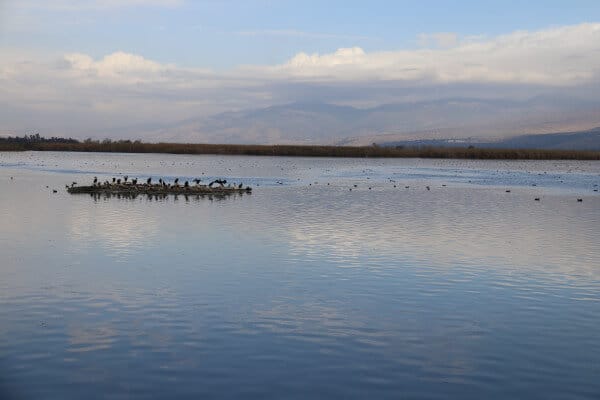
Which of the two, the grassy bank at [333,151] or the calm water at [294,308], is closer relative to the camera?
the calm water at [294,308]

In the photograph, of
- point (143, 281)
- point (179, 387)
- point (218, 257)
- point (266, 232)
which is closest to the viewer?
point (179, 387)

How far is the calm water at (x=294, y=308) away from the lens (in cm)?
1062

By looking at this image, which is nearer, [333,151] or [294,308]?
[294,308]

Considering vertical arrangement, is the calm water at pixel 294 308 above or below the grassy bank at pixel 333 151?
below

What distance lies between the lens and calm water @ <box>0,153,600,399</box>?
1062cm

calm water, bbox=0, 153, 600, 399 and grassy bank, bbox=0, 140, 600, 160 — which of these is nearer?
calm water, bbox=0, 153, 600, 399

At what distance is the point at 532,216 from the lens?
33.9 meters

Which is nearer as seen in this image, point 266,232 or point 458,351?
point 458,351

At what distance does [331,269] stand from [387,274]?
4.96ft

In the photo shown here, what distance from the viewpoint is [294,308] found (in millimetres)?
14602

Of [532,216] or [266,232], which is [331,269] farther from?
[532,216]

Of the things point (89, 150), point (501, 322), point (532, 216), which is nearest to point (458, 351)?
point (501, 322)

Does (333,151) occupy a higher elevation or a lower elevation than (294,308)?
higher

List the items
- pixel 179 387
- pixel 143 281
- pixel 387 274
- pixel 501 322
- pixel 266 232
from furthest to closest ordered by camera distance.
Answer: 1. pixel 266 232
2. pixel 387 274
3. pixel 143 281
4. pixel 501 322
5. pixel 179 387
